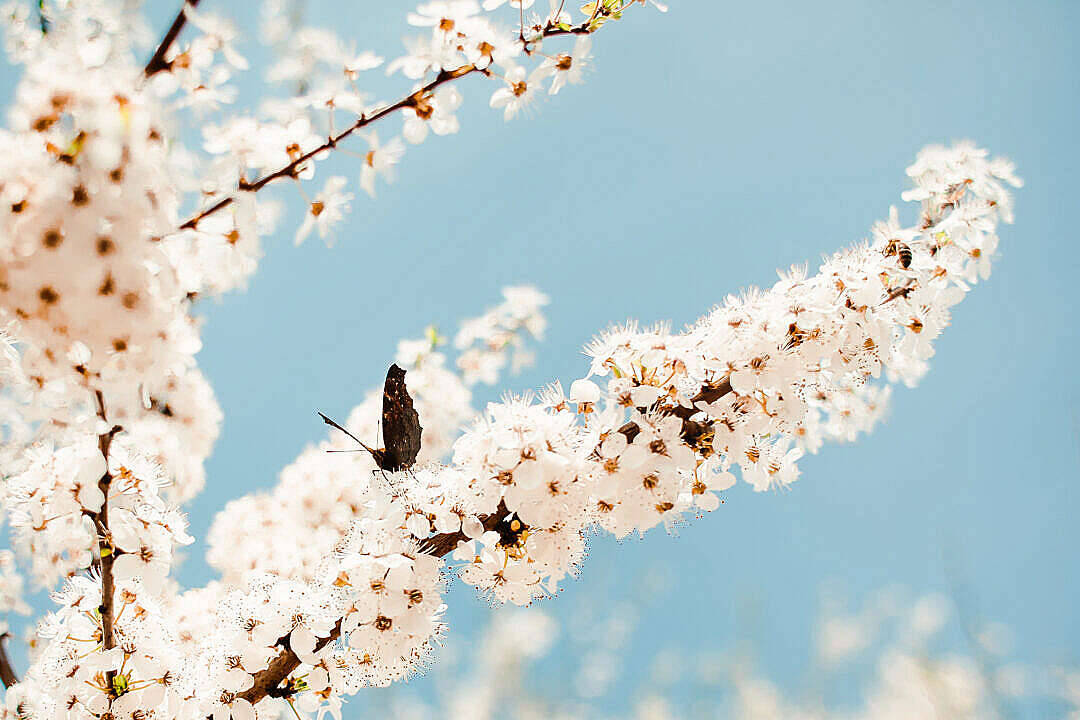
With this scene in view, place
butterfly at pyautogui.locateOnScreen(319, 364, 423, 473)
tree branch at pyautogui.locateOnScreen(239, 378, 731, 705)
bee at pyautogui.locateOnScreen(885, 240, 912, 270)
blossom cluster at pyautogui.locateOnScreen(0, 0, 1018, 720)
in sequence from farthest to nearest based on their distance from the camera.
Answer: butterfly at pyautogui.locateOnScreen(319, 364, 423, 473) → bee at pyautogui.locateOnScreen(885, 240, 912, 270) → tree branch at pyautogui.locateOnScreen(239, 378, 731, 705) → blossom cluster at pyautogui.locateOnScreen(0, 0, 1018, 720)

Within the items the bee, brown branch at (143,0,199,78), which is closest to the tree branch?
the bee

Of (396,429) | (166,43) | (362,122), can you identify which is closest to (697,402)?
(362,122)

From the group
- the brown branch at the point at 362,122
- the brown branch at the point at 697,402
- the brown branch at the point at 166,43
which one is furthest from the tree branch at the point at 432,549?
the brown branch at the point at 166,43

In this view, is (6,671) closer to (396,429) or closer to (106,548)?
(106,548)

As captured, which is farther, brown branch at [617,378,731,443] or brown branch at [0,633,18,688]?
brown branch at [0,633,18,688]

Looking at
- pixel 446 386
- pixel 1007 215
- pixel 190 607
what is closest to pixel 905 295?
pixel 1007 215

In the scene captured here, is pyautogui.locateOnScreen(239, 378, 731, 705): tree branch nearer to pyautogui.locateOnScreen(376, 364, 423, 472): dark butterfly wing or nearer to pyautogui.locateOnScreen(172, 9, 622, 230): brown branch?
pyautogui.locateOnScreen(376, 364, 423, 472): dark butterfly wing

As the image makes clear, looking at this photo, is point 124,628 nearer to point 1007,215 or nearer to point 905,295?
point 905,295
